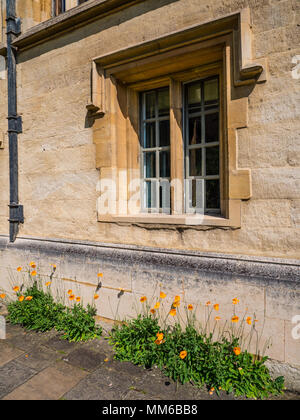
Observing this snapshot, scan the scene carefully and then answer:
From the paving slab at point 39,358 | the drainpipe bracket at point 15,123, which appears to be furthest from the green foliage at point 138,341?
the drainpipe bracket at point 15,123

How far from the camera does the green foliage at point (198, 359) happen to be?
2197 millimetres

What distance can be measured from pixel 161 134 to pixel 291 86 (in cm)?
147

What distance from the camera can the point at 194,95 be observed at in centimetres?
309

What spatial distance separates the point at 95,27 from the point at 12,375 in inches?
150

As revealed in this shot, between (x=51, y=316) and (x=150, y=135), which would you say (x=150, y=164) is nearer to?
(x=150, y=135)

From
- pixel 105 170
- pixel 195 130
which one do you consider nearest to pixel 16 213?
pixel 105 170

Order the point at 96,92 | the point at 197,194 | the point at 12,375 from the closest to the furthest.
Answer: the point at 12,375
the point at 197,194
the point at 96,92

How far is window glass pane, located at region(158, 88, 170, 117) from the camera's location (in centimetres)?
328

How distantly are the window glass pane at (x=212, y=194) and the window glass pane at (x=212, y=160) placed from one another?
0.36 feet

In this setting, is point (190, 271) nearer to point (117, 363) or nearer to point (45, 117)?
point (117, 363)

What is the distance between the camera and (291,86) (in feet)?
7.48

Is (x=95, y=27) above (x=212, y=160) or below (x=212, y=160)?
above

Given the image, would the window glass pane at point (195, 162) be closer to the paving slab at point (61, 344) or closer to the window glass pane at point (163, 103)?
the window glass pane at point (163, 103)
